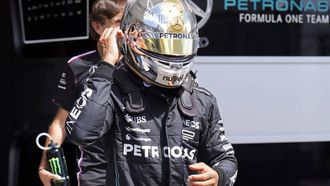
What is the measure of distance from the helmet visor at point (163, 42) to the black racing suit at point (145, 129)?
0.11 meters

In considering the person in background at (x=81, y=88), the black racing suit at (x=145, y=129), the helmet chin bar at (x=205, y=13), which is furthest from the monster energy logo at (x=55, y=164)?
the helmet chin bar at (x=205, y=13)

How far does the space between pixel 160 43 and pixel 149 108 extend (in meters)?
0.19

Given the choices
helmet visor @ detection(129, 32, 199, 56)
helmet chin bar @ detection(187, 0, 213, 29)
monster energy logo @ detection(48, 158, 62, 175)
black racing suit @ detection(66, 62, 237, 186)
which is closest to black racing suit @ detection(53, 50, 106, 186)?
monster energy logo @ detection(48, 158, 62, 175)

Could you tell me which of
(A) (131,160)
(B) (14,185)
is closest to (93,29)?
(A) (131,160)

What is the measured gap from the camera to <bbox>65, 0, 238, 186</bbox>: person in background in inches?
65.6

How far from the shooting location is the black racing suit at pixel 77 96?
223 centimetres

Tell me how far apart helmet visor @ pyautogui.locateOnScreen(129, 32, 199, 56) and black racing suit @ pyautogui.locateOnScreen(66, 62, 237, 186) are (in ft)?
0.36

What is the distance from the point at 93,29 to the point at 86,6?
837 mm

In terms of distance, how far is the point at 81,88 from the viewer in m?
2.34

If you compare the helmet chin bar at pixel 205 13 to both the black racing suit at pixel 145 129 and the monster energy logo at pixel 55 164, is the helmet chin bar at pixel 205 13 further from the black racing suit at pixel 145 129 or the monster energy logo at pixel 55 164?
the black racing suit at pixel 145 129

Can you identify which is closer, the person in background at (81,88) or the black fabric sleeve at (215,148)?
the black fabric sleeve at (215,148)

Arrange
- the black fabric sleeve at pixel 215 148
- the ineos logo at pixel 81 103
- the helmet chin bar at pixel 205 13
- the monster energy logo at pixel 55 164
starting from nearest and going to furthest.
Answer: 1. the ineos logo at pixel 81 103
2. the black fabric sleeve at pixel 215 148
3. the monster energy logo at pixel 55 164
4. the helmet chin bar at pixel 205 13

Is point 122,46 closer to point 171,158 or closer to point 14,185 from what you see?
point 171,158

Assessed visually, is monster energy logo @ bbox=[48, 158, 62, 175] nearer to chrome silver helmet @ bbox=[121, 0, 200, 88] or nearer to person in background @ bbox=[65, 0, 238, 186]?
person in background @ bbox=[65, 0, 238, 186]
